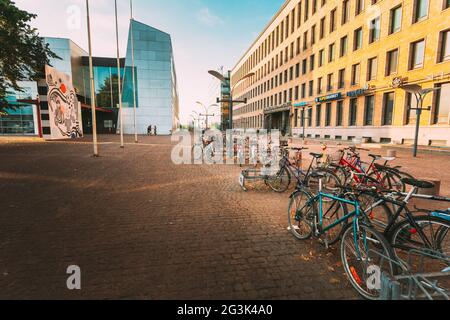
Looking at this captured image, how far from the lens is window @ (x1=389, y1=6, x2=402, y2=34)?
810 inches

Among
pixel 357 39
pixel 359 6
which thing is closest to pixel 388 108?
pixel 357 39

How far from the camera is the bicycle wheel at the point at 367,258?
2.45 m

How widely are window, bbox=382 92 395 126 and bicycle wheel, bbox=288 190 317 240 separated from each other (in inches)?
876

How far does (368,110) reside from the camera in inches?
949

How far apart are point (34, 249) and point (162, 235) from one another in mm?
1790

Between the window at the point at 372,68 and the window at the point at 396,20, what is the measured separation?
2607 millimetres

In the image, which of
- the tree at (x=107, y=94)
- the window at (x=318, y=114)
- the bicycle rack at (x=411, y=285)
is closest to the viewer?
the bicycle rack at (x=411, y=285)

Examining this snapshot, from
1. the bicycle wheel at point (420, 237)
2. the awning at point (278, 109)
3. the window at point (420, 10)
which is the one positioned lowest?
the bicycle wheel at point (420, 237)

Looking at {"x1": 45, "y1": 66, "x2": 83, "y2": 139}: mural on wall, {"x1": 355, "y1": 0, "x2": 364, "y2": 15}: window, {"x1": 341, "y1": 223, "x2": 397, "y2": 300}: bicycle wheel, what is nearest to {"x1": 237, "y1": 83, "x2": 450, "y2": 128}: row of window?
{"x1": 355, "y1": 0, "x2": 364, "y2": 15}: window

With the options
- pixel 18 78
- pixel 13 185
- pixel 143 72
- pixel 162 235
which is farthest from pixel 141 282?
pixel 143 72

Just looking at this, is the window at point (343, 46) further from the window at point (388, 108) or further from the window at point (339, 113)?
the window at point (388, 108)

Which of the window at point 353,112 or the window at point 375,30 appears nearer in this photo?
the window at point 375,30

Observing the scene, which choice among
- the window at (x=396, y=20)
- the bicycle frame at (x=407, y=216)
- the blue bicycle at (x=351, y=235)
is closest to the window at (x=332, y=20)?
the window at (x=396, y=20)
